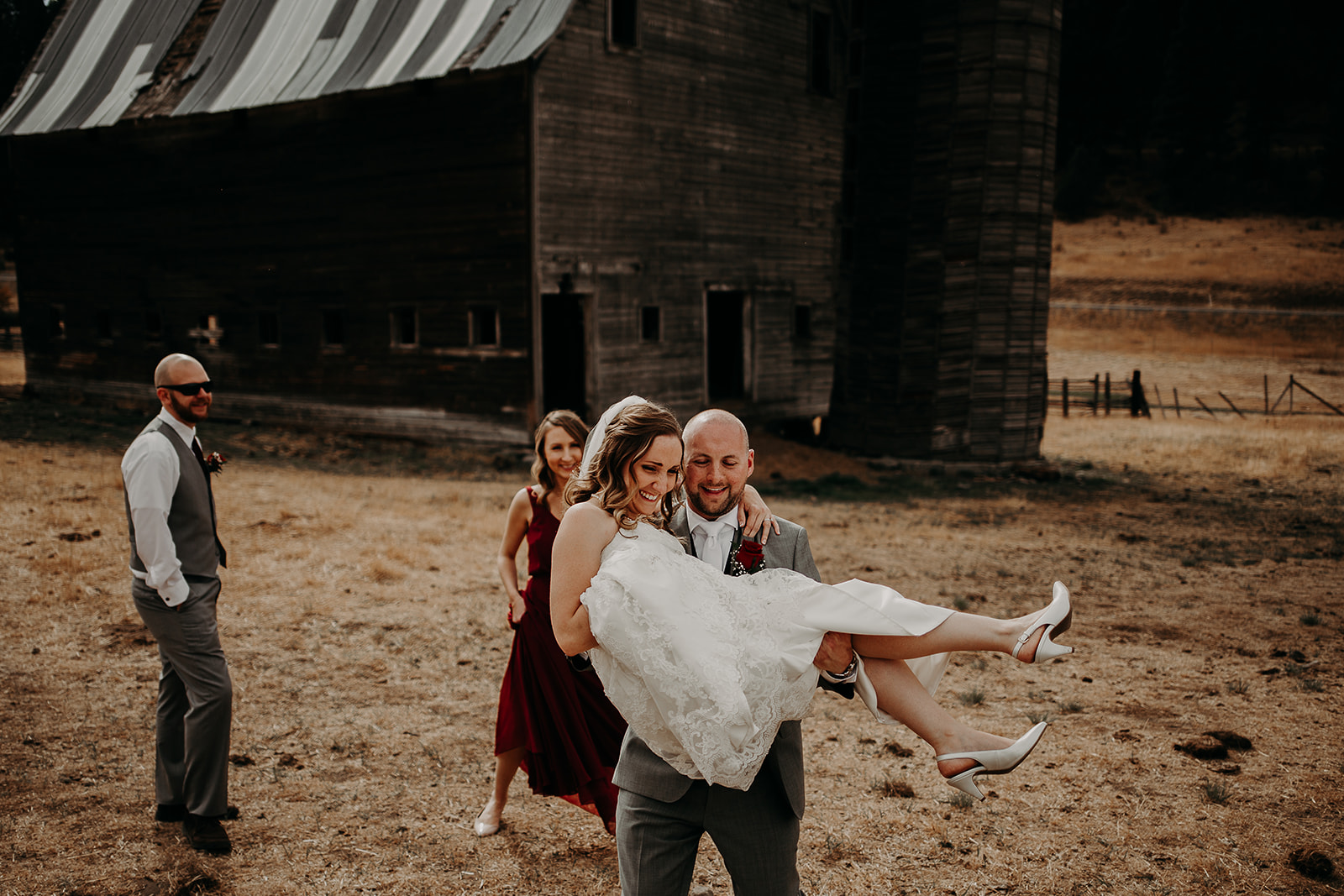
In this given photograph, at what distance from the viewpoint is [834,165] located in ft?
70.1

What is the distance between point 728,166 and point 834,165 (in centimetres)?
359

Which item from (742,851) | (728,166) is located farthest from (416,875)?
(728,166)

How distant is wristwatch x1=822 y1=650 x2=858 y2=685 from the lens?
9.85 feet

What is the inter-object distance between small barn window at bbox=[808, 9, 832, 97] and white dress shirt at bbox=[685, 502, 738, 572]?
19038 mm

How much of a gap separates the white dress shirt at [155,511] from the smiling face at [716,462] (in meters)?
2.63

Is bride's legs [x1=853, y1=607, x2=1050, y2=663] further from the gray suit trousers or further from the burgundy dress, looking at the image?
the gray suit trousers

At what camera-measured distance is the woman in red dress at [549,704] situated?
4.54m

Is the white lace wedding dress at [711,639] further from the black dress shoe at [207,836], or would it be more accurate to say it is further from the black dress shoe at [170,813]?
the black dress shoe at [170,813]

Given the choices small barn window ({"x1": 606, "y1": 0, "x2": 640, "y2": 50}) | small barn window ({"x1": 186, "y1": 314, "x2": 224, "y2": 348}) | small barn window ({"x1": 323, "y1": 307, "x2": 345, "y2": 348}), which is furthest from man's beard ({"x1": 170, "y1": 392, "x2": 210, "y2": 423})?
small barn window ({"x1": 186, "y1": 314, "x2": 224, "y2": 348})

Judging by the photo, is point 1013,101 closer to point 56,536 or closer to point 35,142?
point 56,536

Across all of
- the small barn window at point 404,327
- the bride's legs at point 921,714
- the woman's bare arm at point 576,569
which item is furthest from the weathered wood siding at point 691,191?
the bride's legs at point 921,714

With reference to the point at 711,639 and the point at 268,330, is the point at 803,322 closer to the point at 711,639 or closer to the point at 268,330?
the point at 268,330

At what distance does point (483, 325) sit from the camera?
17078 mm

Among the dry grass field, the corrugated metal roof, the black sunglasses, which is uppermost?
the corrugated metal roof
